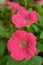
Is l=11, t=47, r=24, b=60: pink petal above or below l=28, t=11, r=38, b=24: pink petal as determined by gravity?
below

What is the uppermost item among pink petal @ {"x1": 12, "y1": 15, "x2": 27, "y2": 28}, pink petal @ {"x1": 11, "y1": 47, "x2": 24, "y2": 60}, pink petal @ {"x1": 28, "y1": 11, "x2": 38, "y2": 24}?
pink petal @ {"x1": 28, "y1": 11, "x2": 38, "y2": 24}

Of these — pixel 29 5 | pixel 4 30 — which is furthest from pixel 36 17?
pixel 29 5

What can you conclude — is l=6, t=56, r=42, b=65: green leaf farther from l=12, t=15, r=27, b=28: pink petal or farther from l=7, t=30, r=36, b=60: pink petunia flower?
l=12, t=15, r=27, b=28: pink petal

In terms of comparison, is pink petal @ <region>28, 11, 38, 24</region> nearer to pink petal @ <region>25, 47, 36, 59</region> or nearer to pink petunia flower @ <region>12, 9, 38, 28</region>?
pink petunia flower @ <region>12, 9, 38, 28</region>

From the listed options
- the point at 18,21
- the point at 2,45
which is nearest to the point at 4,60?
the point at 2,45

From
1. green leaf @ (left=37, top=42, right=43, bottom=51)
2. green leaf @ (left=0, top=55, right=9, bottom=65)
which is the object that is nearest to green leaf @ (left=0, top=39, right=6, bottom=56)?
green leaf @ (left=0, top=55, right=9, bottom=65)

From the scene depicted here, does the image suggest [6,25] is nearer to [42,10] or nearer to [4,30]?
[4,30]
